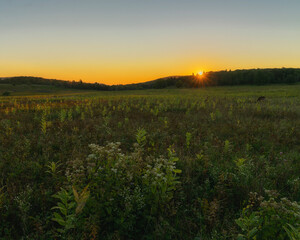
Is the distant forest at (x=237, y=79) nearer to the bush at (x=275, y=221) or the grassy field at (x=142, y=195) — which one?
the grassy field at (x=142, y=195)


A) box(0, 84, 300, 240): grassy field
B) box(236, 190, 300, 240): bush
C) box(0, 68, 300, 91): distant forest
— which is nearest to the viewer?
box(236, 190, 300, 240): bush

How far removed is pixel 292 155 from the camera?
18.1 feet

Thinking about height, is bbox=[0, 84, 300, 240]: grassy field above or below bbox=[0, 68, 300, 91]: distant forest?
below

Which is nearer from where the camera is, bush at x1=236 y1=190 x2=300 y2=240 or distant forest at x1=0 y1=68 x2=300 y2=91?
bush at x1=236 y1=190 x2=300 y2=240

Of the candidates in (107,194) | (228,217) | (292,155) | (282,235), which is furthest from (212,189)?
(292,155)

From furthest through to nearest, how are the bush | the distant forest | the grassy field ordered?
→ the distant forest → the grassy field → the bush

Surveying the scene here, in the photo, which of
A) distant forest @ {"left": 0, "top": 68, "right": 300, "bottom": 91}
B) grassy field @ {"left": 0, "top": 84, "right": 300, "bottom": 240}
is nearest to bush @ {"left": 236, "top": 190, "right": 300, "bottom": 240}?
grassy field @ {"left": 0, "top": 84, "right": 300, "bottom": 240}

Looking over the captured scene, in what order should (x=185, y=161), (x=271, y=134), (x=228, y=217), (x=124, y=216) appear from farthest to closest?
(x=271, y=134) < (x=185, y=161) < (x=228, y=217) < (x=124, y=216)

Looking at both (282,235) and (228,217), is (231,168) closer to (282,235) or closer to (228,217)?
(228,217)

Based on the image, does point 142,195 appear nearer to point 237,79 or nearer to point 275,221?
point 275,221

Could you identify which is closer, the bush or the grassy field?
the bush

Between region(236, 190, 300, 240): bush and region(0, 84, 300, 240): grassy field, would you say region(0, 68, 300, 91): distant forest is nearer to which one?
region(0, 84, 300, 240): grassy field

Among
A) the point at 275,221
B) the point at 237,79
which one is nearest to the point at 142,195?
the point at 275,221

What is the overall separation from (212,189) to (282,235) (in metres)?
1.69
